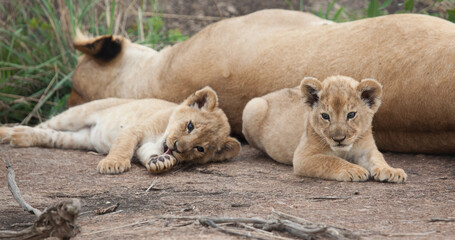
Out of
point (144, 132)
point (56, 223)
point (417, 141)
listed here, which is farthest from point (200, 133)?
point (56, 223)

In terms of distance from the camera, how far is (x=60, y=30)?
7.09 metres

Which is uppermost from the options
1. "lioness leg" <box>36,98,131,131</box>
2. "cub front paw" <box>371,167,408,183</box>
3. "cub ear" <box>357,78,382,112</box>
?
"cub ear" <box>357,78,382,112</box>

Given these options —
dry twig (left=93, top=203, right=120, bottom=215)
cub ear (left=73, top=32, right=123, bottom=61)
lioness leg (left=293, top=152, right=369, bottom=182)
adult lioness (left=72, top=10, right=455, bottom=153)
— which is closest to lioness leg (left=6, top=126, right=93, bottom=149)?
adult lioness (left=72, top=10, right=455, bottom=153)

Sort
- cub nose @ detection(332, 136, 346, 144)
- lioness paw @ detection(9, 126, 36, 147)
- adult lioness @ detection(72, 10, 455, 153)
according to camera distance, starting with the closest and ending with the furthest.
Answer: cub nose @ detection(332, 136, 346, 144)
adult lioness @ detection(72, 10, 455, 153)
lioness paw @ detection(9, 126, 36, 147)

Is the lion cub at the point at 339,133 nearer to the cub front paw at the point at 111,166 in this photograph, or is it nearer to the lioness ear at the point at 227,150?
the lioness ear at the point at 227,150

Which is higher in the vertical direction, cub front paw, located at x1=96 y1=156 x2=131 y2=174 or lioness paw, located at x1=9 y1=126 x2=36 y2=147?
cub front paw, located at x1=96 y1=156 x2=131 y2=174

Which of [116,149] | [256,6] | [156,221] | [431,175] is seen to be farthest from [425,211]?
[256,6]

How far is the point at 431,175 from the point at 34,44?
4433 mm

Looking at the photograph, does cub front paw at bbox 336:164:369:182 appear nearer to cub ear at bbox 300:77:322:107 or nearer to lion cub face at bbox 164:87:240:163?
cub ear at bbox 300:77:322:107

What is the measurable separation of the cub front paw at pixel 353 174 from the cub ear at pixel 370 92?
37 centimetres

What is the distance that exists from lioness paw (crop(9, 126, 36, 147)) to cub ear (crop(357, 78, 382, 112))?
2.64 metres

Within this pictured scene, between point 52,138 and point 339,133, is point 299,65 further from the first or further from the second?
point 52,138

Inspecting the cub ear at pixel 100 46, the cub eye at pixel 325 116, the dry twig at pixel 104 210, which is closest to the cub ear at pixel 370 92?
the cub eye at pixel 325 116

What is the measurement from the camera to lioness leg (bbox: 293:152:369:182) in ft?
12.7
